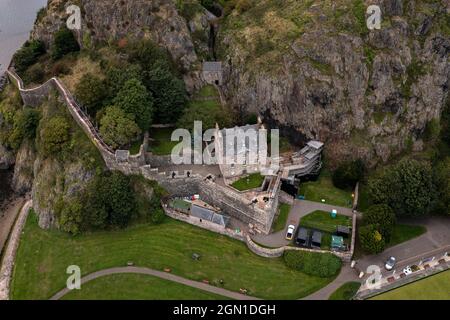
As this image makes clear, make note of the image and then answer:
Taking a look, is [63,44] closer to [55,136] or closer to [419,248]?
[55,136]

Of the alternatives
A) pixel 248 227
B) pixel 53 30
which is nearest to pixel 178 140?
pixel 248 227

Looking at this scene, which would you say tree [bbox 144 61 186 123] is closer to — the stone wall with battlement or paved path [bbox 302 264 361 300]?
the stone wall with battlement

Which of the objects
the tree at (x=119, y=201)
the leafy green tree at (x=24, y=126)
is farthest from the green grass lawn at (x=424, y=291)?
the leafy green tree at (x=24, y=126)

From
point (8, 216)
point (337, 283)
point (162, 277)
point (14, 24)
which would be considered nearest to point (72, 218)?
point (8, 216)

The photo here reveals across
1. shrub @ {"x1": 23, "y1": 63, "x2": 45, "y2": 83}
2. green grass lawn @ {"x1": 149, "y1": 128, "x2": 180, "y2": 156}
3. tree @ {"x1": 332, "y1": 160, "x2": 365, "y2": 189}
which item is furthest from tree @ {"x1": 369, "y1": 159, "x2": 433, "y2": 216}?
shrub @ {"x1": 23, "y1": 63, "x2": 45, "y2": 83}

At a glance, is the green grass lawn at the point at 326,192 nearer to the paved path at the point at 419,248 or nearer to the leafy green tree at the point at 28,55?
the paved path at the point at 419,248

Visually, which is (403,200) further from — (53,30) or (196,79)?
(53,30)
